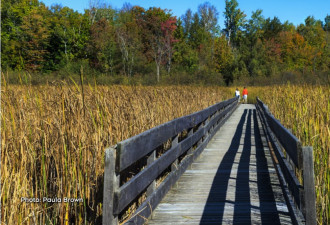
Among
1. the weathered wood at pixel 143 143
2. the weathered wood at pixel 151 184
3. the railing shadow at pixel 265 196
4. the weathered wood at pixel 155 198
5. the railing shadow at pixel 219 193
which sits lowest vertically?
the railing shadow at pixel 219 193

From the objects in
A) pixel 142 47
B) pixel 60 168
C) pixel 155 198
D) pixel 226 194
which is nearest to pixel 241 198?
pixel 226 194

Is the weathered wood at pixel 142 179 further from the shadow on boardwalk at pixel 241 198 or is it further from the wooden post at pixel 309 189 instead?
the wooden post at pixel 309 189

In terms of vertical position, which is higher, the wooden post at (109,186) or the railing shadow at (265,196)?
the wooden post at (109,186)

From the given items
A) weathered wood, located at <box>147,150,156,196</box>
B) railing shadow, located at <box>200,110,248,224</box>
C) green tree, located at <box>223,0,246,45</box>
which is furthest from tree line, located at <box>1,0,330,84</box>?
weathered wood, located at <box>147,150,156,196</box>

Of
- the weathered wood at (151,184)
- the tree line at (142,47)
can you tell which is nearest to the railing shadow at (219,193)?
the weathered wood at (151,184)

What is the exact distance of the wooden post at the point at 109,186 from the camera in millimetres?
2666

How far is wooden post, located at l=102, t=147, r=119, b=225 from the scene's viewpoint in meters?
2.67

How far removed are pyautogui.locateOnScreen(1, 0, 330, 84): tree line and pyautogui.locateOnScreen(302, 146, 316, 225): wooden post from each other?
2769 cm

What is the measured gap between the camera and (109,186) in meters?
2.70

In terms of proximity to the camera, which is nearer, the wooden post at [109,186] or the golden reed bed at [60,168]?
the wooden post at [109,186]

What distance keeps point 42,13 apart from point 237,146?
143 ft

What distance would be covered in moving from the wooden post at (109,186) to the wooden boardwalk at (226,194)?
1171mm

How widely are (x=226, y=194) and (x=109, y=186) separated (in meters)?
2.50

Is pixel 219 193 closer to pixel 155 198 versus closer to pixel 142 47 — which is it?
pixel 155 198
